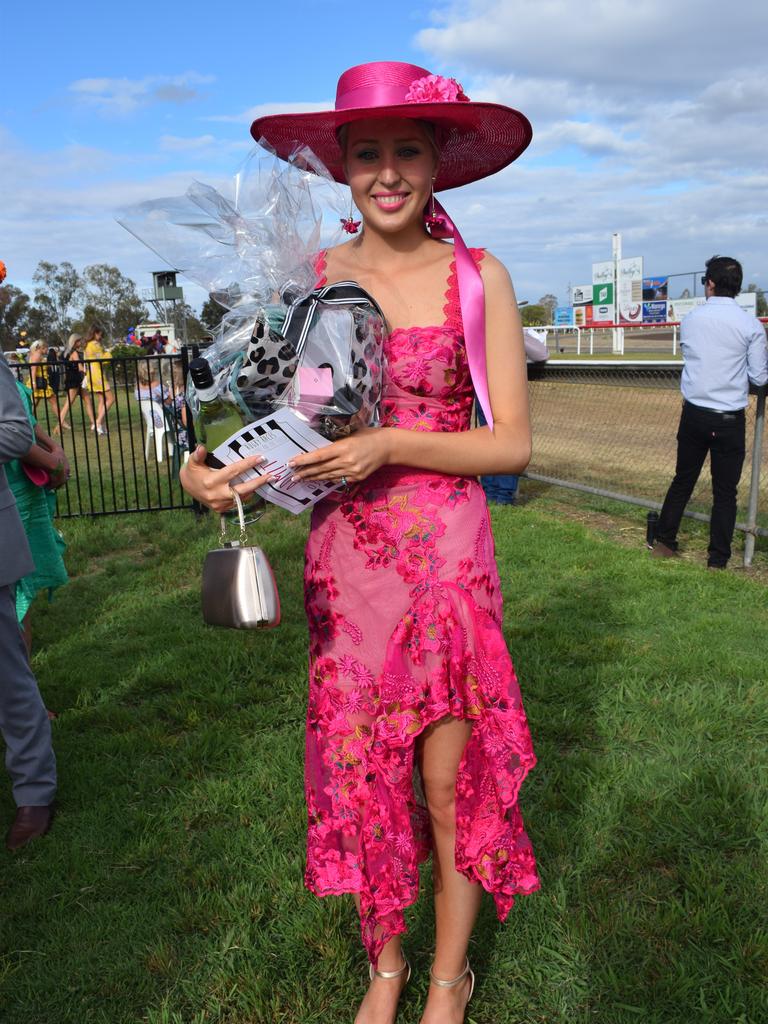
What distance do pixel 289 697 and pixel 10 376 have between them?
2.04 m

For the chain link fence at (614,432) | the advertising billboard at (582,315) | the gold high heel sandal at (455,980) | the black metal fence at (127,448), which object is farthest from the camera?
the advertising billboard at (582,315)

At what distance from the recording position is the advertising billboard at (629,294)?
1646 inches

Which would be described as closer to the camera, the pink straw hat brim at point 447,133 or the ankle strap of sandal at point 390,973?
the pink straw hat brim at point 447,133

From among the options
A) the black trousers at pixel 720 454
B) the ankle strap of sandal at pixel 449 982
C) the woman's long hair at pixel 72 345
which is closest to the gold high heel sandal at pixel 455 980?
the ankle strap of sandal at pixel 449 982

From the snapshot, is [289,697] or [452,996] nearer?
[452,996]

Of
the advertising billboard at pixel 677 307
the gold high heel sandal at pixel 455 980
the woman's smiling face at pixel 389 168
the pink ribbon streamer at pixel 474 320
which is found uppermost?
the advertising billboard at pixel 677 307

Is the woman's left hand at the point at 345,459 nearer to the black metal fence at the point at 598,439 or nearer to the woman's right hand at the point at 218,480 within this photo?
the woman's right hand at the point at 218,480

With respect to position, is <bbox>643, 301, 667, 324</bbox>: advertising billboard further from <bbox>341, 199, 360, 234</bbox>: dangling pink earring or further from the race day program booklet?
the race day program booklet

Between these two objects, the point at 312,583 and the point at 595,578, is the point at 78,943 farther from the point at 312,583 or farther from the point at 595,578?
the point at 595,578

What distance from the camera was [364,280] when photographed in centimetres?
211

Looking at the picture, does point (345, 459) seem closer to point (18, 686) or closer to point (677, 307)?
point (18, 686)

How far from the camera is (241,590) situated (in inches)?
73.1

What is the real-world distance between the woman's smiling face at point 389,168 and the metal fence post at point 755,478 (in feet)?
16.0

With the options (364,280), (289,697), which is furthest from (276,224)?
(289,697)
